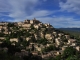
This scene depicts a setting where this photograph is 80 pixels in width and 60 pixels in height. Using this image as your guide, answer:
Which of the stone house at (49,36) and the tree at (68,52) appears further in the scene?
the stone house at (49,36)

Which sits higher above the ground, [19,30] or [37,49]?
[19,30]

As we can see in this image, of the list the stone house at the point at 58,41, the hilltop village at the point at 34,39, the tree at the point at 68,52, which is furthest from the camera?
the stone house at the point at 58,41

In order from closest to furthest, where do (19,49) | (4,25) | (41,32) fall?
(19,49)
(41,32)
(4,25)

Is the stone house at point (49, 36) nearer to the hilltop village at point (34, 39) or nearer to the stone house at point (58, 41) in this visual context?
the hilltop village at point (34, 39)

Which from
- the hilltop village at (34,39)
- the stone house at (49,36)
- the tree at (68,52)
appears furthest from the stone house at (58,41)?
the tree at (68,52)

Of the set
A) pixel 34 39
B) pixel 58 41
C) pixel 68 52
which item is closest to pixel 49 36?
pixel 58 41

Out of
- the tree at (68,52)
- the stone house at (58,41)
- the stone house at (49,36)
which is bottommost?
the tree at (68,52)

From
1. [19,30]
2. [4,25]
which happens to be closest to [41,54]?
[19,30]

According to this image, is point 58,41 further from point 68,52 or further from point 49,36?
point 68,52

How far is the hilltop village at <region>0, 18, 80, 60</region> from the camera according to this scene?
33.9 metres

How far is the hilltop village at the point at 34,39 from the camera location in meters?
33.9

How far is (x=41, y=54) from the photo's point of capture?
1282 inches

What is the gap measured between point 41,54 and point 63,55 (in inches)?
119

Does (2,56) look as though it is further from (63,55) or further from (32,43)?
(32,43)
